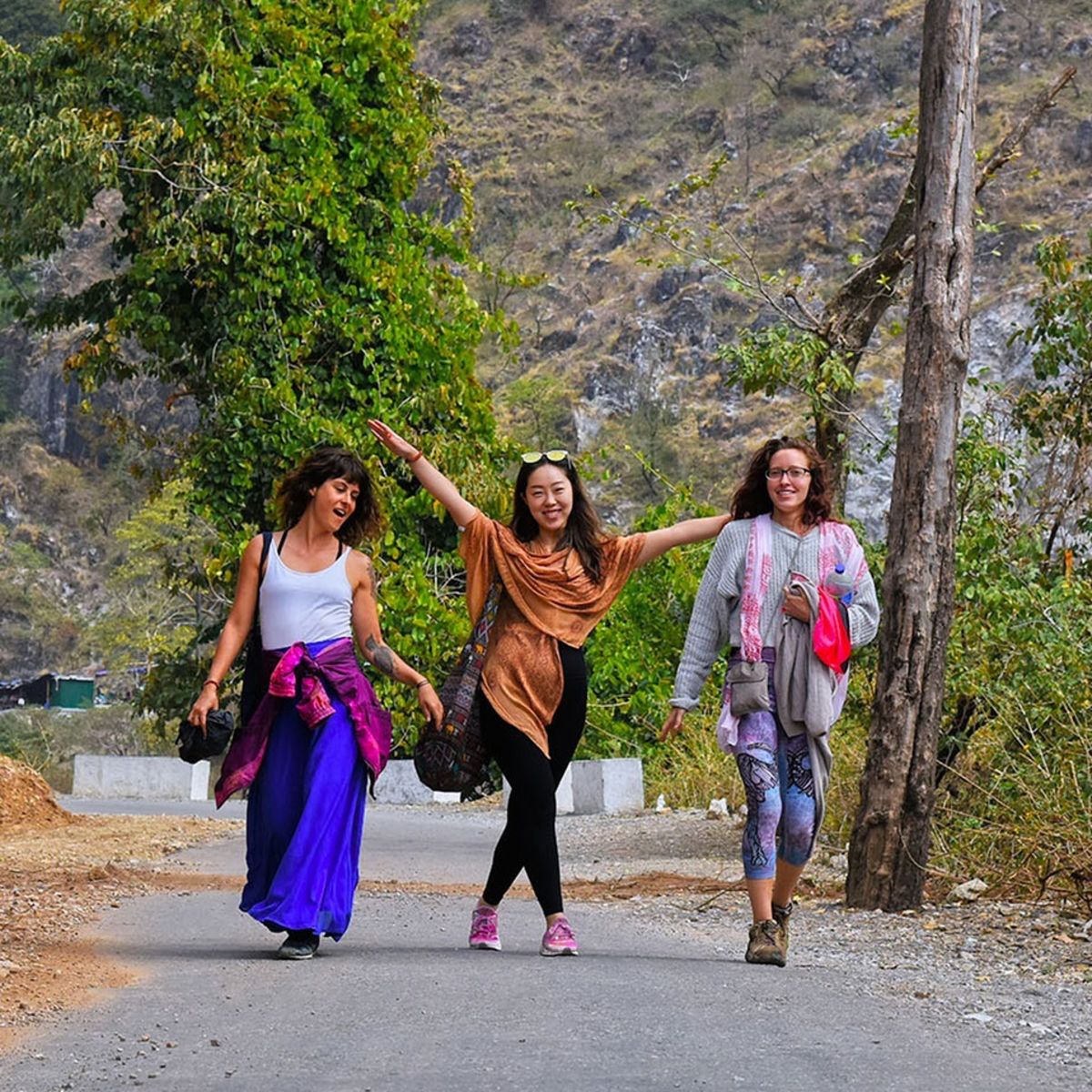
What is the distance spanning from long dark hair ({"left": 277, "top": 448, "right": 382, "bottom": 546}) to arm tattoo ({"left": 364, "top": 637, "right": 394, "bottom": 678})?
0.43 m

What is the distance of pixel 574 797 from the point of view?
23016mm

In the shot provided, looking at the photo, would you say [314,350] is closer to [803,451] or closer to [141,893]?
[141,893]

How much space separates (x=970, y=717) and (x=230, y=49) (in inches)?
653

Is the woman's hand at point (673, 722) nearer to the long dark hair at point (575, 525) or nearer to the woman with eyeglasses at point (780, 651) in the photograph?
the woman with eyeglasses at point (780, 651)

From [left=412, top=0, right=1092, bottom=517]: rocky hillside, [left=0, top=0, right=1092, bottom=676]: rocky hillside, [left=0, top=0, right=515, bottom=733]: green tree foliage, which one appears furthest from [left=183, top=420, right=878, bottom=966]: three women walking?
[left=0, top=0, right=1092, bottom=676]: rocky hillside

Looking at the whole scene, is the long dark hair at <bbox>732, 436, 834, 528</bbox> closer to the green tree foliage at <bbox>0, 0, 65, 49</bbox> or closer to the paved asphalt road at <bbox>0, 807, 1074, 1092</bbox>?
the paved asphalt road at <bbox>0, 807, 1074, 1092</bbox>

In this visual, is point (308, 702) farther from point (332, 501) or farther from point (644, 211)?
point (644, 211)

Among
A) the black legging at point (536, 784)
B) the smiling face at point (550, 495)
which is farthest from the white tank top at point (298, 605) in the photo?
the smiling face at point (550, 495)

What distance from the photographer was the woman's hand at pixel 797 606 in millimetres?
7902

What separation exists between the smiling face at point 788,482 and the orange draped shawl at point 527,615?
822mm

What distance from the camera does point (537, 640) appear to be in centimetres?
796

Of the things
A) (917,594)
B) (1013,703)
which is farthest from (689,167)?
(917,594)

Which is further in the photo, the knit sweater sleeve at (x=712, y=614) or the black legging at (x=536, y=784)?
the knit sweater sleeve at (x=712, y=614)

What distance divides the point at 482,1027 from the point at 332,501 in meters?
2.79
